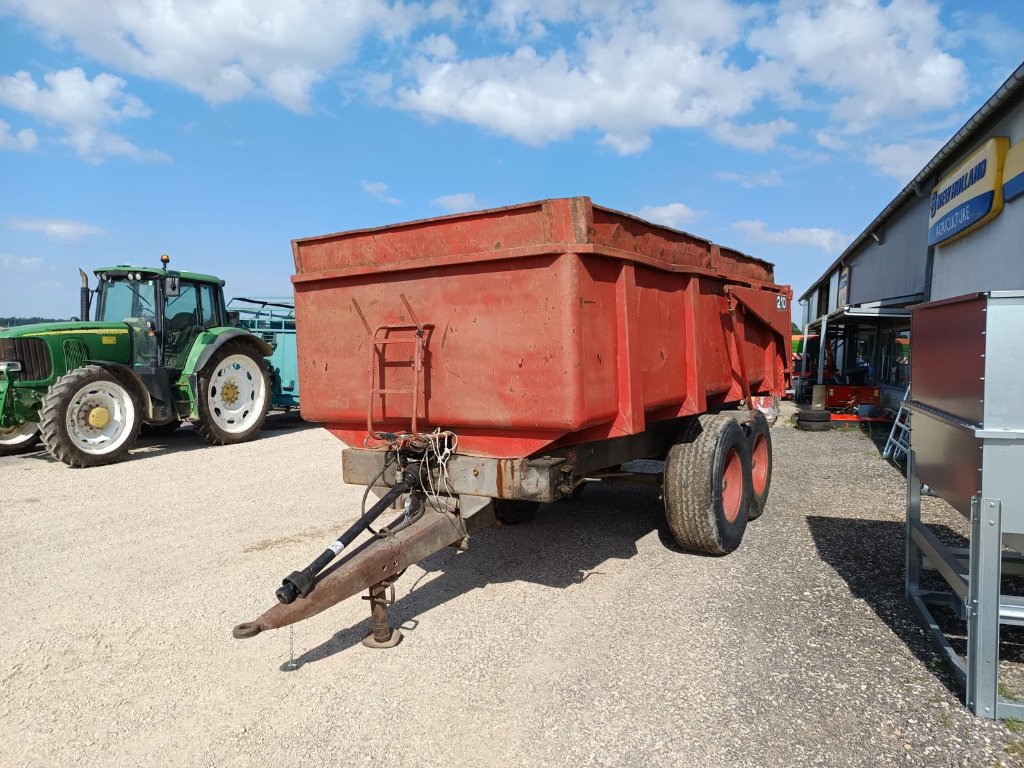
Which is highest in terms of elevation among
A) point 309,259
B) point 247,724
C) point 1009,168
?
point 1009,168

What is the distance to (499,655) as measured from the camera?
351 cm

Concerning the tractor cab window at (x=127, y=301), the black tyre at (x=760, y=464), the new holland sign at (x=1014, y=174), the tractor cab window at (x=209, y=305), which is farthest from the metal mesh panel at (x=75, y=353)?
the new holland sign at (x=1014, y=174)

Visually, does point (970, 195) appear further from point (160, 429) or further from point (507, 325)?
point (160, 429)

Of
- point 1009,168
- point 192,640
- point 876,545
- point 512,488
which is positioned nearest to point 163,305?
point 192,640

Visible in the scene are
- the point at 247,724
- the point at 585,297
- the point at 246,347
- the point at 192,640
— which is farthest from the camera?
the point at 246,347

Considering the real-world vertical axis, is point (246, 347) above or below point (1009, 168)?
below

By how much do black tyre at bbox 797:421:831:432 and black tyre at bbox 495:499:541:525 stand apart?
8243mm

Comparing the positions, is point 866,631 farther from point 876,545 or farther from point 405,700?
point 405,700

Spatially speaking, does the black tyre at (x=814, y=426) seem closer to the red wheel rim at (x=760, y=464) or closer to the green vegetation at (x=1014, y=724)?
the red wheel rim at (x=760, y=464)

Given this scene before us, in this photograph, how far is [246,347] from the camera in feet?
35.5

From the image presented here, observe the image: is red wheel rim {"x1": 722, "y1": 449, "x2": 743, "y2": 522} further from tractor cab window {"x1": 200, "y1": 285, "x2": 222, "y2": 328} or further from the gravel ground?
tractor cab window {"x1": 200, "y1": 285, "x2": 222, "y2": 328}

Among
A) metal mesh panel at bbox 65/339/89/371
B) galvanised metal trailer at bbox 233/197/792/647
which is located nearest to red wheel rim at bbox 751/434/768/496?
galvanised metal trailer at bbox 233/197/792/647

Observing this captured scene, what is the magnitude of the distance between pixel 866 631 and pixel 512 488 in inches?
81.6

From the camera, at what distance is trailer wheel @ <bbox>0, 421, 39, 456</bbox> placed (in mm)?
9688
